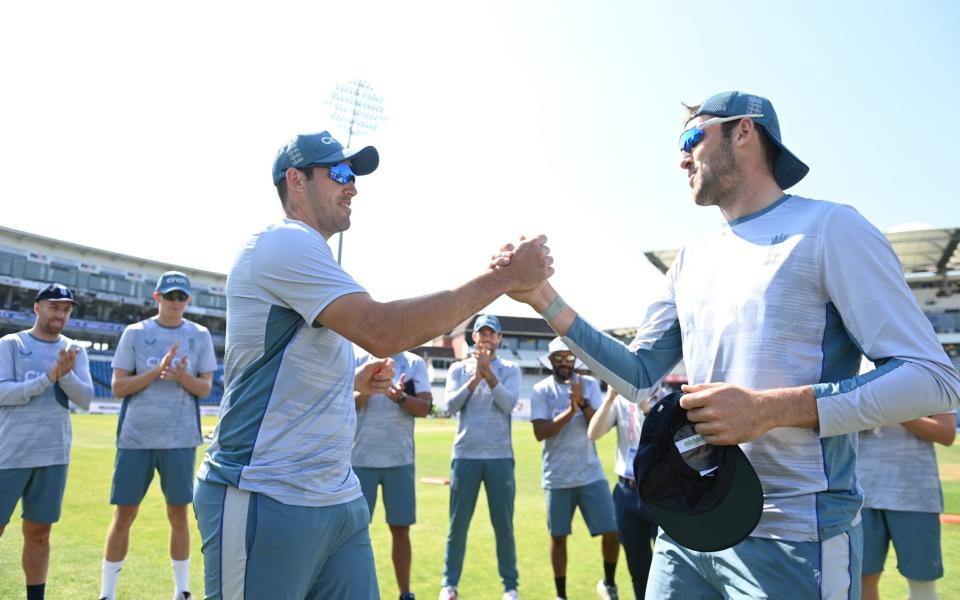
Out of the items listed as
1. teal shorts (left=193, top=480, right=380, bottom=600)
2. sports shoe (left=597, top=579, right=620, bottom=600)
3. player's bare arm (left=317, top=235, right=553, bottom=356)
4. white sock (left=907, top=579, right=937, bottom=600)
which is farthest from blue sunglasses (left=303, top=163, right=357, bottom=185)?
white sock (left=907, top=579, right=937, bottom=600)

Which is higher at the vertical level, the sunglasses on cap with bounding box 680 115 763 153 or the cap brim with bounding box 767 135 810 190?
the sunglasses on cap with bounding box 680 115 763 153

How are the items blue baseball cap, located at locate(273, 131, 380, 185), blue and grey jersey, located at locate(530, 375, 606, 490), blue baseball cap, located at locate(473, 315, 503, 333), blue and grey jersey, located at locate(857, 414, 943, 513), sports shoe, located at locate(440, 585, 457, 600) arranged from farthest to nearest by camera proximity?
1. blue baseball cap, located at locate(473, 315, 503, 333)
2. blue and grey jersey, located at locate(530, 375, 606, 490)
3. sports shoe, located at locate(440, 585, 457, 600)
4. blue and grey jersey, located at locate(857, 414, 943, 513)
5. blue baseball cap, located at locate(273, 131, 380, 185)

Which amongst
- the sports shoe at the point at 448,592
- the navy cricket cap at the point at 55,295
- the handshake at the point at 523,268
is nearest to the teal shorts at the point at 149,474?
the navy cricket cap at the point at 55,295

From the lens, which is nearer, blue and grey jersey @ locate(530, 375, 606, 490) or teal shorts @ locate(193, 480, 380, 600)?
teal shorts @ locate(193, 480, 380, 600)

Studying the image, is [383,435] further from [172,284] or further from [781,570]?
[781,570]

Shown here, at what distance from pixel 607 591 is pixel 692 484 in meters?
4.60

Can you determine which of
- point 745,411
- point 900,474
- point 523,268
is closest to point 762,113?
point 523,268

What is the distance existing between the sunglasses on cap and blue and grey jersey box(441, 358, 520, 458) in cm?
491

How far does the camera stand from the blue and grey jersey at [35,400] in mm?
5672

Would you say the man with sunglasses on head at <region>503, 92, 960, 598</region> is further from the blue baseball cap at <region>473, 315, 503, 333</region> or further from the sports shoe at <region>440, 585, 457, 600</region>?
the blue baseball cap at <region>473, 315, 503, 333</region>

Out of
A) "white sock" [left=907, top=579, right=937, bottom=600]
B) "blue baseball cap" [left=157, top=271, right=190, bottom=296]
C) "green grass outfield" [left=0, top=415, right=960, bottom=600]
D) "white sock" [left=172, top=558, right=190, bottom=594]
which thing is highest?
"blue baseball cap" [left=157, top=271, right=190, bottom=296]

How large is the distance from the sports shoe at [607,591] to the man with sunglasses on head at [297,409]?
13.1 ft

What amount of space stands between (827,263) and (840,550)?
0.95 m

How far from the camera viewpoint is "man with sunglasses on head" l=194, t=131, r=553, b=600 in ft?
8.58
